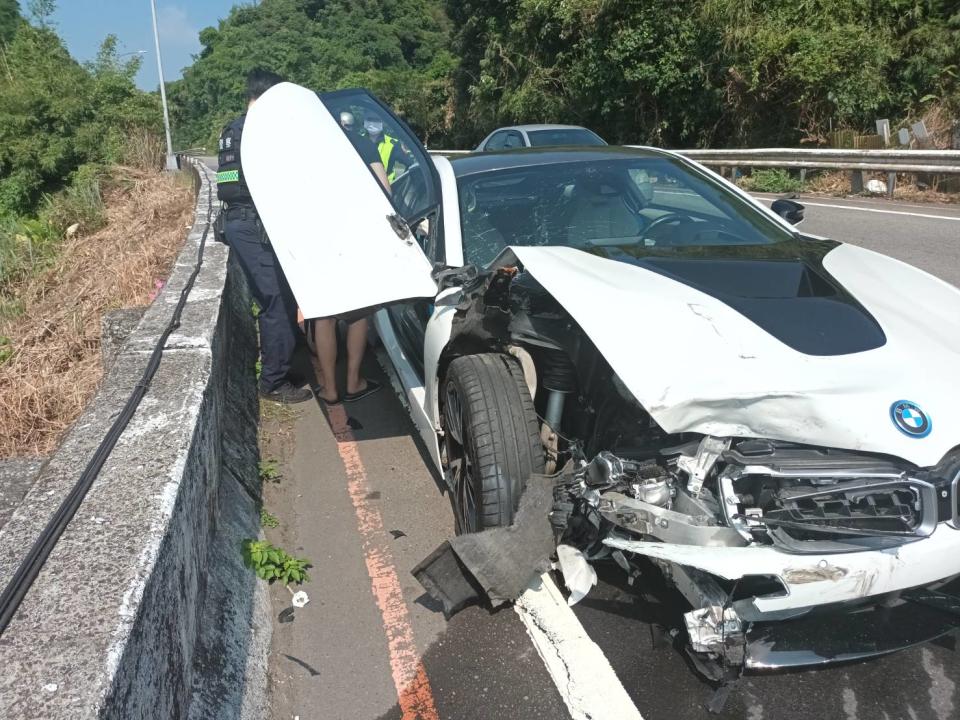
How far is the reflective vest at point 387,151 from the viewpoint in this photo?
4312 millimetres

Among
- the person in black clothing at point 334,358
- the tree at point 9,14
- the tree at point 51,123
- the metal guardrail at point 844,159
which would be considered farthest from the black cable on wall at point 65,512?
the tree at point 9,14

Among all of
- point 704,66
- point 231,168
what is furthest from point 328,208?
point 704,66

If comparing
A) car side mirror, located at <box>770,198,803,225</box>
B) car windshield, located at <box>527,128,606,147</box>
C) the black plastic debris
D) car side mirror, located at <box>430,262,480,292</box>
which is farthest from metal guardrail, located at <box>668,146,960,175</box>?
the black plastic debris

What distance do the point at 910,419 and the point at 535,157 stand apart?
2589 millimetres

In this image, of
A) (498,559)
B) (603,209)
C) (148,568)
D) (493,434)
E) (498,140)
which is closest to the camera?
(148,568)

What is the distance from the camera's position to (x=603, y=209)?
12.8 feet

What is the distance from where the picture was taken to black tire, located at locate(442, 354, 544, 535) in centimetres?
278

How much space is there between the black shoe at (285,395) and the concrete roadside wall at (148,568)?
1.26 metres

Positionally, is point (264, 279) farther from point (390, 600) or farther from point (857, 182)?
point (857, 182)

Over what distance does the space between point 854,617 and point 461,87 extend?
35.5 meters

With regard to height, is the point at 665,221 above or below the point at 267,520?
above

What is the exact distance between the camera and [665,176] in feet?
13.5

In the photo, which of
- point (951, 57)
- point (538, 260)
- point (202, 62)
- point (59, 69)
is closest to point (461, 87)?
point (59, 69)

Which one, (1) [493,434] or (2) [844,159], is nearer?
(1) [493,434]
